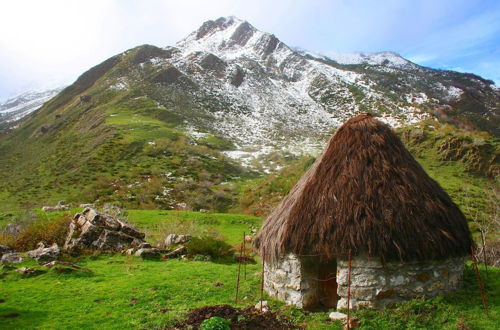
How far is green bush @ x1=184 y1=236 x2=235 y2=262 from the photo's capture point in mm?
18938

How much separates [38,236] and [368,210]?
60.9ft

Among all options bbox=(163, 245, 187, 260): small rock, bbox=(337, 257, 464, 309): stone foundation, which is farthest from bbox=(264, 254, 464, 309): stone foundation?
bbox=(163, 245, 187, 260): small rock

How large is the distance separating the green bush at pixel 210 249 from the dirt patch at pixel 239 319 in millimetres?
9825

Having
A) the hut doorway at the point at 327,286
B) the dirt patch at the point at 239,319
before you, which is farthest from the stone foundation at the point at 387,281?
the dirt patch at the point at 239,319

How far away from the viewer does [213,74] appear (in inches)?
4542

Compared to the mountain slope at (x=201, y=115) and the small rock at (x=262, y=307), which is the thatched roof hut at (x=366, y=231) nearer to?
the small rock at (x=262, y=307)

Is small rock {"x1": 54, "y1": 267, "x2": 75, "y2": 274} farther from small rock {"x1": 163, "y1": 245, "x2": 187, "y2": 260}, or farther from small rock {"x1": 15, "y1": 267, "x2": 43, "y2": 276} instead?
small rock {"x1": 163, "y1": 245, "x2": 187, "y2": 260}

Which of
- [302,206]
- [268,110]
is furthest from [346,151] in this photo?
[268,110]

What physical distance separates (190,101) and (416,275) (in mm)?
91009

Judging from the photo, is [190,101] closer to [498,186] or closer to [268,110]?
[268,110]

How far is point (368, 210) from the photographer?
8758 millimetres

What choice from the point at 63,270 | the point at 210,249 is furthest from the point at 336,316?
the point at 210,249

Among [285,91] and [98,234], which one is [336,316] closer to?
[98,234]

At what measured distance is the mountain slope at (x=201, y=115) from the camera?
4806 centimetres
